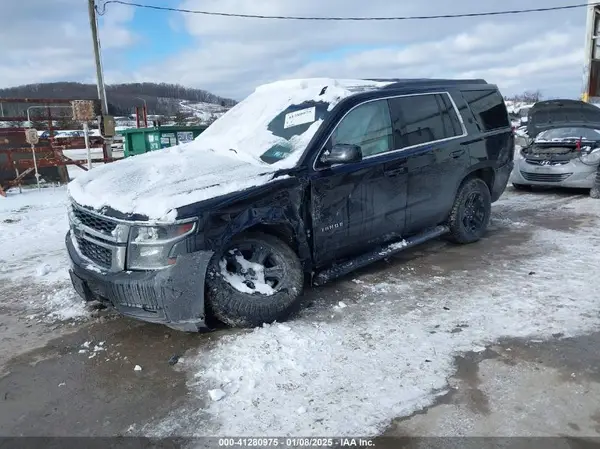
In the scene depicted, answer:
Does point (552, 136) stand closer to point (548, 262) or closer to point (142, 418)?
point (548, 262)

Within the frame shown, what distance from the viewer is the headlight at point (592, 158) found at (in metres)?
8.48

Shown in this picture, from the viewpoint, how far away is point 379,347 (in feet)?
11.4

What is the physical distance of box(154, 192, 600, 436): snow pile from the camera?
9.10 feet

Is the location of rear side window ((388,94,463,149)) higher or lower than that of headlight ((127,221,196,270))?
higher

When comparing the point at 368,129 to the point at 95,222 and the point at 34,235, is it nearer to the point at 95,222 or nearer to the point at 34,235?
the point at 95,222

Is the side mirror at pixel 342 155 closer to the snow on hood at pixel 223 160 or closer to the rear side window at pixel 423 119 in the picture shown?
the snow on hood at pixel 223 160

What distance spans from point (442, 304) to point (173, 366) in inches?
89.7

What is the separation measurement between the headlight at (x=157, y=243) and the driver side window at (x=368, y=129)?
1.60 m

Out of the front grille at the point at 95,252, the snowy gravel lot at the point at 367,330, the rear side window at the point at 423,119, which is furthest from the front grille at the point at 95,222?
the rear side window at the point at 423,119

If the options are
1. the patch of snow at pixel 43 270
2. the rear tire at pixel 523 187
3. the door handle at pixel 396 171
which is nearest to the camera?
the door handle at pixel 396 171

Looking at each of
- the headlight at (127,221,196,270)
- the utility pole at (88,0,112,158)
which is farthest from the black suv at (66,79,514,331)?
the utility pole at (88,0,112,158)

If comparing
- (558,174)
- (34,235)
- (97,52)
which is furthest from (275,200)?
(97,52)

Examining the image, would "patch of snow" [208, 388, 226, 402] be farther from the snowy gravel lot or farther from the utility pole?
the utility pole

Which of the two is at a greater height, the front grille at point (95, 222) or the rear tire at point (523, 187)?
the front grille at point (95, 222)
